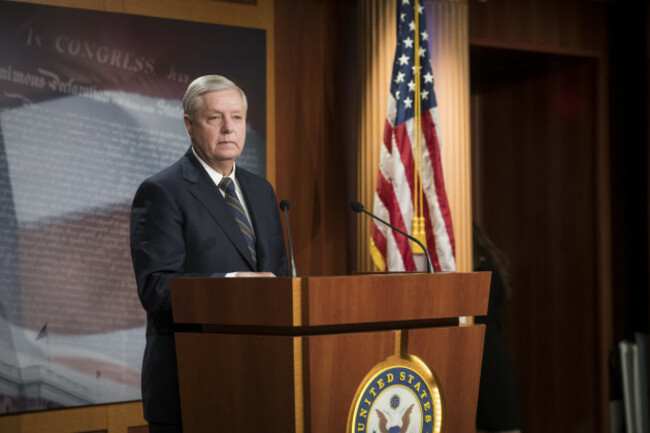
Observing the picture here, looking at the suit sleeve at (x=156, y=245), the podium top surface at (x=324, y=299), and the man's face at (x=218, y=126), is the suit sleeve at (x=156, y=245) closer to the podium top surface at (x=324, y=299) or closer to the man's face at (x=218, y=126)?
the podium top surface at (x=324, y=299)

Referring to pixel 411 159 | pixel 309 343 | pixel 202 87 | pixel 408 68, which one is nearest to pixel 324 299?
pixel 309 343

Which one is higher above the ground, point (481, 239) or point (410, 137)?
point (410, 137)

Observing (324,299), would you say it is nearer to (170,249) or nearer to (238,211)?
(170,249)

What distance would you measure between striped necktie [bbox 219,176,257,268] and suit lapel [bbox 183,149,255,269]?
0.04 meters

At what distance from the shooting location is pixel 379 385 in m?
2.22

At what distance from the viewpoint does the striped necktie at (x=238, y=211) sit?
8.74 ft

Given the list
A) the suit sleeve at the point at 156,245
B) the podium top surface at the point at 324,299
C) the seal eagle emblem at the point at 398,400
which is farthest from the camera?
the suit sleeve at the point at 156,245

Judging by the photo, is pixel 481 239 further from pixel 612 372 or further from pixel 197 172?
pixel 197 172

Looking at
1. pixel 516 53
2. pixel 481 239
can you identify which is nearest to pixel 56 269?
pixel 481 239

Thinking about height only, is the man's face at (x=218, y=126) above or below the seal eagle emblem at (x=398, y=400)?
above

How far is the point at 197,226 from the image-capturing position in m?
2.54

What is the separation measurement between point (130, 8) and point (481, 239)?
2310 millimetres

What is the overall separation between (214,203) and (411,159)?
2.14 metres

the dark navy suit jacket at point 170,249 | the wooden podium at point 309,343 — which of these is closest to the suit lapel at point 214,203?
the dark navy suit jacket at point 170,249
